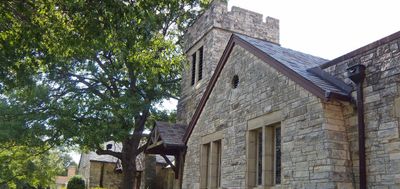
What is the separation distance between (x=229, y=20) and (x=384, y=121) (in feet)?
35.3

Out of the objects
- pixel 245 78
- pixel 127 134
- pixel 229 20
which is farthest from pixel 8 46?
pixel 127 134

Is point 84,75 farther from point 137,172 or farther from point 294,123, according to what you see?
point 294,123

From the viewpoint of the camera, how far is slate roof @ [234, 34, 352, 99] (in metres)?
8.13

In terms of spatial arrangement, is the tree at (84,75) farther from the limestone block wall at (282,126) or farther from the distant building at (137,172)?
the distant building at (137,172)

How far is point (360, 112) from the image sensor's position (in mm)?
7590

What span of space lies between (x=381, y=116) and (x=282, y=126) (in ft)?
7.31

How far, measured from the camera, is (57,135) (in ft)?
62.8

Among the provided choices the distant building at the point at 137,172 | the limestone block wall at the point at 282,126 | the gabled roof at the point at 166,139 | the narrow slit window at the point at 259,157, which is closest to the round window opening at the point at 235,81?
the limestone block wall at the point at 282,126

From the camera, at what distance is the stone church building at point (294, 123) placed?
7.32 metres

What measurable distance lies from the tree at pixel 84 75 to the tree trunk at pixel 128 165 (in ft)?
0.17

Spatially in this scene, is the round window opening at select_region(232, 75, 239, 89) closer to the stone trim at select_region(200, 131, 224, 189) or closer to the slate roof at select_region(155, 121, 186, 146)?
the stone trim at select_region(200, 131, 224, 189)

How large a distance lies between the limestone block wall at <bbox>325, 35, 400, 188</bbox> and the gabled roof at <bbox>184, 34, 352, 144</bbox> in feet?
1.76

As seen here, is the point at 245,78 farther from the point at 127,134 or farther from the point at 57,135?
the point at 57,135

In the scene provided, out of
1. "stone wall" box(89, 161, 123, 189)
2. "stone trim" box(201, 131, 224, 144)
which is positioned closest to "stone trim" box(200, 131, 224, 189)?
"stone trim" box(201, 131, 224, 144)
